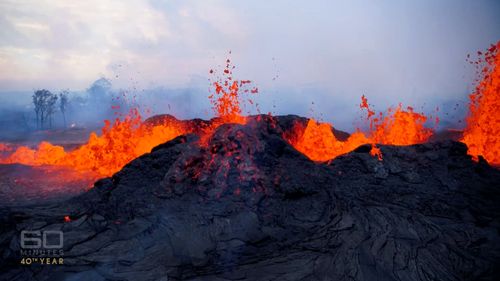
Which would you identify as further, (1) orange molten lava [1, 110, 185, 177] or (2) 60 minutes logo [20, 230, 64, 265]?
(1) orange molten lava [1, 110, 185, 177]

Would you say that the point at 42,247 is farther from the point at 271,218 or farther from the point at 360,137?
the point at 360,137

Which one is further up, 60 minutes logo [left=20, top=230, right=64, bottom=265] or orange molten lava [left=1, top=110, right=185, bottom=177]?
orange molten lava [left=1, top=110, right=185, bottom=177]

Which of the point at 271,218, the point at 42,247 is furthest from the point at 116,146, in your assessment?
the point at 271,218

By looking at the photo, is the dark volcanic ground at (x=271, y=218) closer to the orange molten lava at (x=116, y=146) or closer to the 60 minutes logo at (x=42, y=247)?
the 60 minutes logo at (x=42, y=247)

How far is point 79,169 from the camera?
53.9ft

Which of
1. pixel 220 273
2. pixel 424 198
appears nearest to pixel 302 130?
pixel 424 198

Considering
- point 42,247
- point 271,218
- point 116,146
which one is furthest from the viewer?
point 116,146

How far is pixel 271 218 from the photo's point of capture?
28.7 ft

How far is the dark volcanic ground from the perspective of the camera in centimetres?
748

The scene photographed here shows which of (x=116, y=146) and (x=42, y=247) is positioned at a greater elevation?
(x=116, y=146)

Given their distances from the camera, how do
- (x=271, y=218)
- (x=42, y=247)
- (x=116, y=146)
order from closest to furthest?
(x=42, y=247), (x=271, y=218), (x=116, y=146)

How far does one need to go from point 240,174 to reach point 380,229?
4065 mm

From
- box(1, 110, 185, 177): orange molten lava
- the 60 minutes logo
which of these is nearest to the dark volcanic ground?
the 60 minutes logo

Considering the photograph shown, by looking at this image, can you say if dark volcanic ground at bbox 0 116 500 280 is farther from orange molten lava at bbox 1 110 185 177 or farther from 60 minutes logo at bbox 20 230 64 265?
orange molten lava at bbox 1 110 185 177
